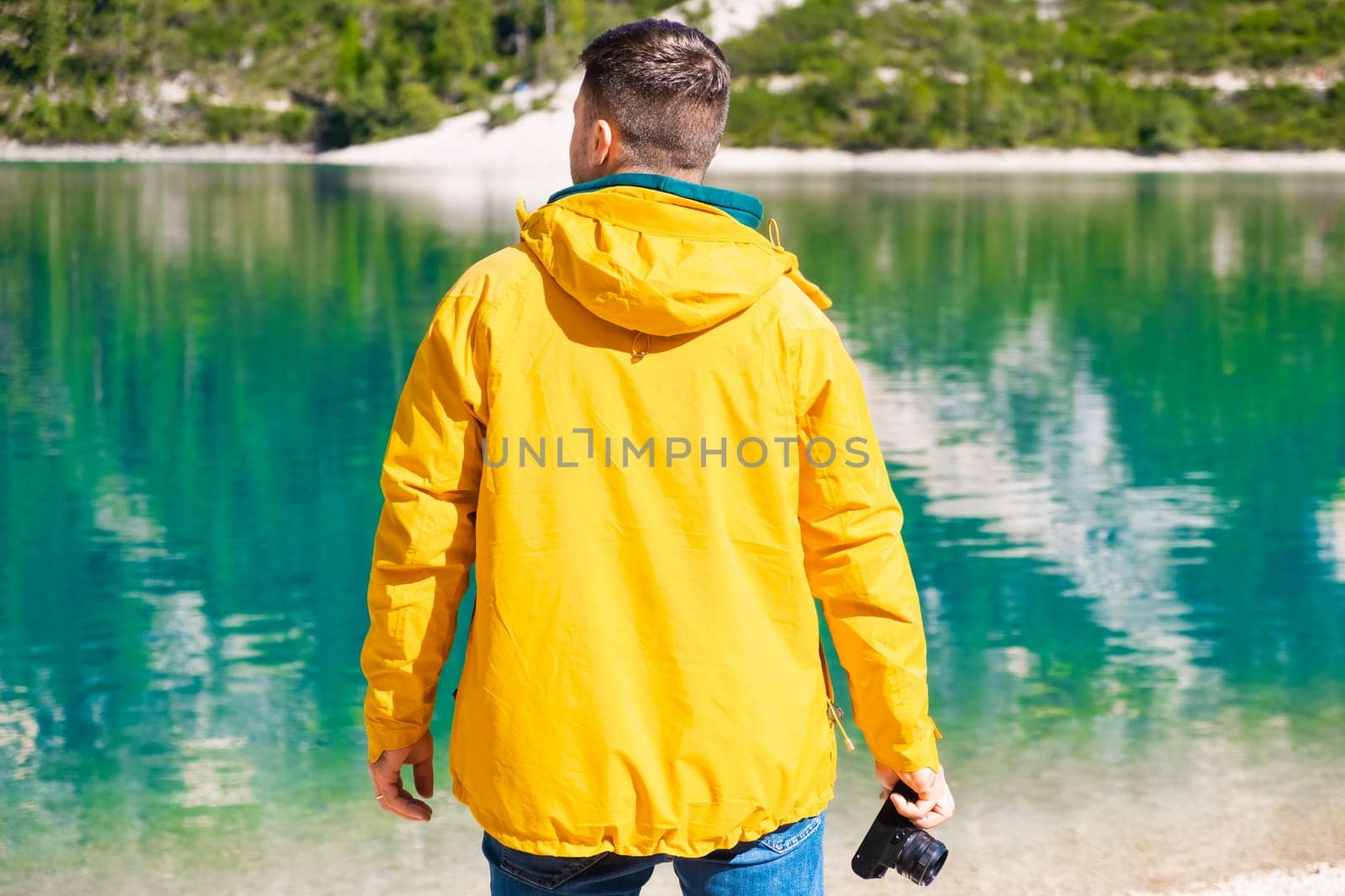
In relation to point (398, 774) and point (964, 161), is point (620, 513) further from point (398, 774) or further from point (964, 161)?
point (964, 161)

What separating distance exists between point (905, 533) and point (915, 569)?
2.49 ft

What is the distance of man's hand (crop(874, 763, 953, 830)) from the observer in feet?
7.19

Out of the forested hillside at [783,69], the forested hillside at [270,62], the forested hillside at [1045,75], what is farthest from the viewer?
the forested hillside at [270,62]

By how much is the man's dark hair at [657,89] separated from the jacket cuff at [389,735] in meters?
0.91

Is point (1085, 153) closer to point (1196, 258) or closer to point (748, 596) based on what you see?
point (1196, 258)

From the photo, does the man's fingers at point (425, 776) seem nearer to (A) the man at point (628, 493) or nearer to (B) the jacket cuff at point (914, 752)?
(A) the man at point (628, 493)

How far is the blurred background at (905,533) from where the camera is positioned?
5.24 m

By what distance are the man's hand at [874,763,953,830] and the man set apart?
202 millimetres

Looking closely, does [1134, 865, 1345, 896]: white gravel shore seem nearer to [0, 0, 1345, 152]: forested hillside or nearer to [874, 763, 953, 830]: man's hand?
[874, 763, 953, 830]: man's hand

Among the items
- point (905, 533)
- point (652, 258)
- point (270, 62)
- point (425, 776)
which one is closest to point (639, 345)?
point (652, 258)

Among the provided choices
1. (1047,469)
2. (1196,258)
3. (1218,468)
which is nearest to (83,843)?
(1047,469)

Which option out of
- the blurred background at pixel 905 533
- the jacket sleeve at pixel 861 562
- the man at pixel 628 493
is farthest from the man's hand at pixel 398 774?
the blurred background at pixel 905 533

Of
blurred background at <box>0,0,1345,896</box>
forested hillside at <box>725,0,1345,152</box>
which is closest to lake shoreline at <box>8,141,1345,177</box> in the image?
forested hillside at <box>725,0,1345,152</box>

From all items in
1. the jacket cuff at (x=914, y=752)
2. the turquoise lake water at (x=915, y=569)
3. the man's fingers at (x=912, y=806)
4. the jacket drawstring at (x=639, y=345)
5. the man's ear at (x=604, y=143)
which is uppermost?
the man's ear at (x=604, y=143)
